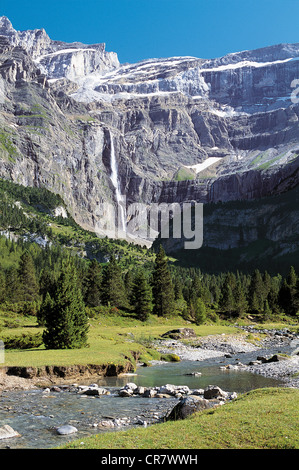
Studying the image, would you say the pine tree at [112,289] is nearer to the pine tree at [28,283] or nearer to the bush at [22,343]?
the pine tree at [28,283]

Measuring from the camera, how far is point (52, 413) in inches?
846

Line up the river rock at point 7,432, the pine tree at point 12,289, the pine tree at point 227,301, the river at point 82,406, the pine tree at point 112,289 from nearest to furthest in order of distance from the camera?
the river rock at point 7,432
the river at point 82,406
the pine tree at point 112,289
the pine tree at point 12,289
the pine tree at point 227,301

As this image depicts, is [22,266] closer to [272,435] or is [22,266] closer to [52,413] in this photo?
[52,413]

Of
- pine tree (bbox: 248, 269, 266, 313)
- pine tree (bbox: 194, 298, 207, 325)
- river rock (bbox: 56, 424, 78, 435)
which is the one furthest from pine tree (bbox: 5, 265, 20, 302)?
river rock (bbox: 56, 424, 78, 435)

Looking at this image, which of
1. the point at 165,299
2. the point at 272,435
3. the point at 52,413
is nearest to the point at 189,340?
the point at 165,299

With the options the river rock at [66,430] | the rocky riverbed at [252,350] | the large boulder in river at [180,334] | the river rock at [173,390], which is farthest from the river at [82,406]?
the large boulder in river at [180,334]

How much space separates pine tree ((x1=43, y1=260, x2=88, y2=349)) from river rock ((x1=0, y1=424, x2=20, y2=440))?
23.1 meters

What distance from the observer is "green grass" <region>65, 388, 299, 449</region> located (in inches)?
525

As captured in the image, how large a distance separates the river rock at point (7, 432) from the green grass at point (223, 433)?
4199mm

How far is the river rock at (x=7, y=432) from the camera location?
661 inches

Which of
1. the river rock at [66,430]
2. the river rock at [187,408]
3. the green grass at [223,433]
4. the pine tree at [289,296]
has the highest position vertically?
the green grass at [223,433]

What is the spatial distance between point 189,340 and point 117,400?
44091 mm

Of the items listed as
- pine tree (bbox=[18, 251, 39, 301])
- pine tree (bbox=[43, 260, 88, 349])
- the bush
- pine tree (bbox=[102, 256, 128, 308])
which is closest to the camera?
pine tree (bbox=[43, 260, 88, 349])

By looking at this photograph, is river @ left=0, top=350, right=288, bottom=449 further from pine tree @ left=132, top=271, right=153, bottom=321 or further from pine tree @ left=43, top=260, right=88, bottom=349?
pine tree @ left=132, top=271, right=153, bottom=321
